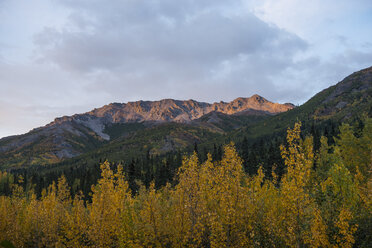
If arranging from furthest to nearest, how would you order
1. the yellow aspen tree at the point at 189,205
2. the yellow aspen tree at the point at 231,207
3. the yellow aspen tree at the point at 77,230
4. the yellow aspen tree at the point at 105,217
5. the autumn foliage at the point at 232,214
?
the yellow aspen tree at the point at 77,230, the yellow aspen tree at the point at 105,217, the yellow aspen tree at the point at 189,205, the yellow aspen tree at the point at 231,207, the autumn foliage at the point at 232,214

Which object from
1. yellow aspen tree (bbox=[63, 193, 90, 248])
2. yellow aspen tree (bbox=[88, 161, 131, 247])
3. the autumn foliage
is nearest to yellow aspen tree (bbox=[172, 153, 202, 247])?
the autumn foliage

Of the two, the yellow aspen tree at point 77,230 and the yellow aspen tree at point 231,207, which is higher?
the yellow aspen tree at point 231,207

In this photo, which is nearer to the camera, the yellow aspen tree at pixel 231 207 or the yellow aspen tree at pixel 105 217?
the yellow aspen tree at pixel 231 207

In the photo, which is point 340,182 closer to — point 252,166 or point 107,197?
point 107,197

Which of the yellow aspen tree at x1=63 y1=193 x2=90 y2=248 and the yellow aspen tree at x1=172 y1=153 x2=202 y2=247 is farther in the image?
the yellow aspen tree at x1=63 y1=193 x2=90 y2=248

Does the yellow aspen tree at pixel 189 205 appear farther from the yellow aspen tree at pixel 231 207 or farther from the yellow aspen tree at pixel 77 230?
the yellow aspen tree at pixel 77 230

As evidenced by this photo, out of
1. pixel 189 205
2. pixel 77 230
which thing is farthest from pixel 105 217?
pixel 189 205

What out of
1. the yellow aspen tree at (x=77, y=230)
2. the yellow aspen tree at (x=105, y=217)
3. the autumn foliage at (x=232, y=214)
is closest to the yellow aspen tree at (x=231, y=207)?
the autumn foliage at (x=232, y=214)

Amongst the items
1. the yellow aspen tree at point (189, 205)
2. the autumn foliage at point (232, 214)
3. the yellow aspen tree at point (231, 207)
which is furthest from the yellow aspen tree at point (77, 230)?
the yellow aspen tree at point (231, 207)

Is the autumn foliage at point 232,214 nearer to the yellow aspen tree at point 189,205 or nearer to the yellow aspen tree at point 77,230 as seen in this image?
the yellow aspen tree at point 189,205

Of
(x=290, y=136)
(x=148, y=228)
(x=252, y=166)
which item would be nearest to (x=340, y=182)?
(x=290, y=136)

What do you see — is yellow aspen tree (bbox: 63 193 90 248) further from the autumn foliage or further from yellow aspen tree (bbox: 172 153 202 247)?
yellow aspen tree (bbox: 172 153 202 247)

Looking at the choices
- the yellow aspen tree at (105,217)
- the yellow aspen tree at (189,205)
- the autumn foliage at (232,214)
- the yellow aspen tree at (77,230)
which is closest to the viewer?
the autumn foliage at (232,214)

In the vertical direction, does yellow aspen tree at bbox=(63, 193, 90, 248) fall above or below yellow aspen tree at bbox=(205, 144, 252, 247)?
below
